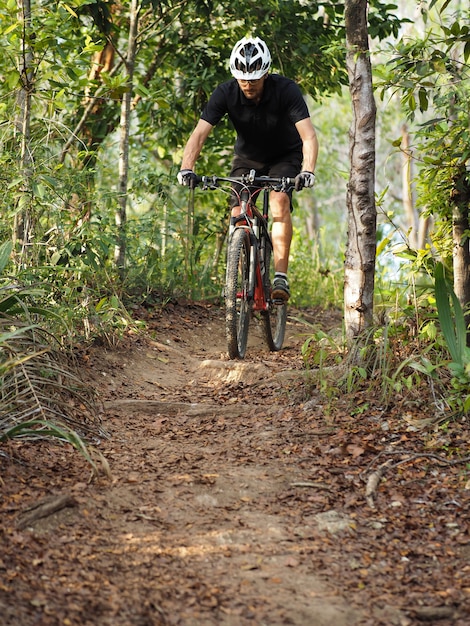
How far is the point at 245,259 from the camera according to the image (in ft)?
17.4

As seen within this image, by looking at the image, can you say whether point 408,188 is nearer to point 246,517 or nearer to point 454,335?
point 454,335

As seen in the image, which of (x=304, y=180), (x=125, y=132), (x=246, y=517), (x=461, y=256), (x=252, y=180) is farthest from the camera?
(x=125, y=132)

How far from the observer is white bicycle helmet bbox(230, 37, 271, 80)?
5.04m

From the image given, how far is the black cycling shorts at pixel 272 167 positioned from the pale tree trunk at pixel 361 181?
119cm

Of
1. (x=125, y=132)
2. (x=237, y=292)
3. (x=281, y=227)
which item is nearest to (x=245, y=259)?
(x=237, y=292)

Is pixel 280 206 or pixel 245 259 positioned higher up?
pixel 280 206

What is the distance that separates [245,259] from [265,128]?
970 millimetres

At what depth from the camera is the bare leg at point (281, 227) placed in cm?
545

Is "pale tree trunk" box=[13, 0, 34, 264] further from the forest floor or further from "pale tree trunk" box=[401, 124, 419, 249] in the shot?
"pale tree trunk" box=[401, 124, 419, 249]

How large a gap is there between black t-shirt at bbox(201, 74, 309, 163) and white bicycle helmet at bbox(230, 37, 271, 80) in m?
0.26

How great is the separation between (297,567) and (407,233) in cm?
250

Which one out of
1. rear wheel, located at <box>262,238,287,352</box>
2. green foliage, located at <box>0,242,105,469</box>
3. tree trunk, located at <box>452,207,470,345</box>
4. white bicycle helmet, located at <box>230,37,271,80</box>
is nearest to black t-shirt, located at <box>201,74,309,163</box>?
white bicycle helmet, located at <box>230,37,271,80</box>

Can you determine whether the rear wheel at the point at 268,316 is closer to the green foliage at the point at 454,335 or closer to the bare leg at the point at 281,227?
the bare leg at the point at 281,227

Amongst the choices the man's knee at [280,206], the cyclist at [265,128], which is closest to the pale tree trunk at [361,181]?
the cyclist at [265,128]
